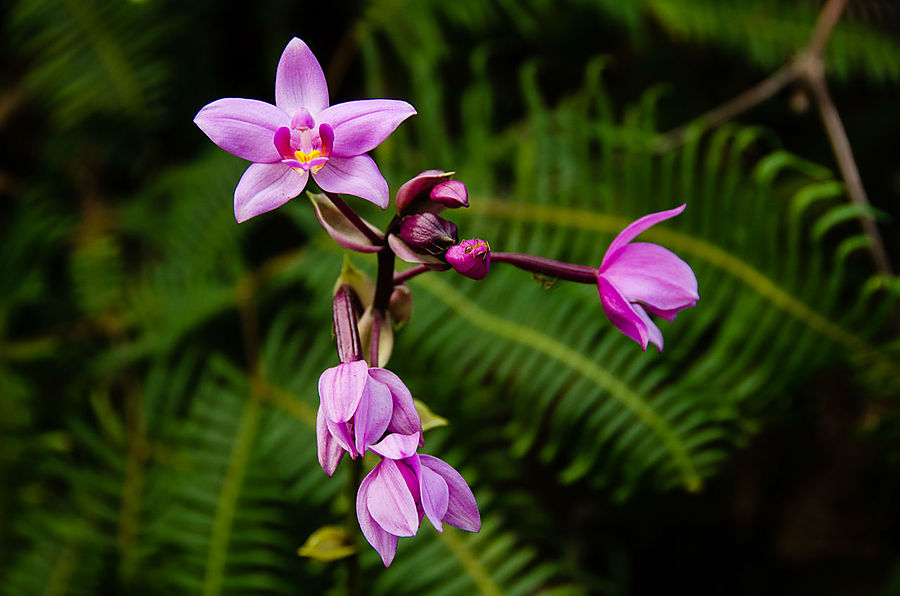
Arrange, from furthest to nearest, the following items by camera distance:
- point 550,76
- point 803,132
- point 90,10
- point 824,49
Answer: point 550,76 < point 803,132 < point 90,10 < point 824,49

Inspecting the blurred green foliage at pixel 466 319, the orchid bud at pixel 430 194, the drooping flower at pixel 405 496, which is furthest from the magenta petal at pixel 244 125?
the blurred green foliage at pixel 466 319

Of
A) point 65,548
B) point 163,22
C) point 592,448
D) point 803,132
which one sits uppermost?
point 163,22

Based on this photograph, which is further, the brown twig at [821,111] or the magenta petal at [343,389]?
the brown twig at [821,111]

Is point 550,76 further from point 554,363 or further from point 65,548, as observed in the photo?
point 65,548

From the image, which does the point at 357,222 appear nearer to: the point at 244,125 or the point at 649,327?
the point at 244,125

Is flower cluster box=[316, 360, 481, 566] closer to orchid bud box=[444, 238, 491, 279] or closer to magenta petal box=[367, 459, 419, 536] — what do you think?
magenta petal box=[367, 459, 419, 536]

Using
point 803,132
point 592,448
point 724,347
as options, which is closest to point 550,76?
point 803,132

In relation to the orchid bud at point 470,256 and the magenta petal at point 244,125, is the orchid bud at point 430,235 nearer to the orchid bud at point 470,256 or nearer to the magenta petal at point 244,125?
the orchid bud at point 470,256
